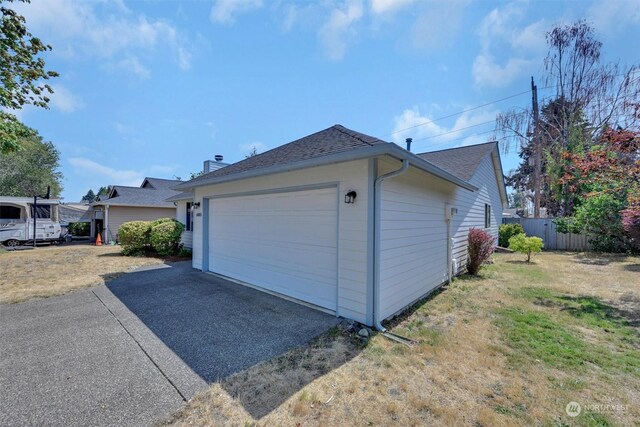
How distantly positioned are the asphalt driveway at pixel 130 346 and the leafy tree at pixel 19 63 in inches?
244

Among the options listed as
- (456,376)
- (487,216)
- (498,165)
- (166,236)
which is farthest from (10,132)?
(498,165)

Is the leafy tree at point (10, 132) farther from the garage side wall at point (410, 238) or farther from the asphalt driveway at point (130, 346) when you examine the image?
the garage side wall at point (410, 238)

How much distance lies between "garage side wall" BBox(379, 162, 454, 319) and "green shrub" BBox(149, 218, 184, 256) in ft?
33.6

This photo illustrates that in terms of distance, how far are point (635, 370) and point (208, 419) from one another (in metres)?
4.70

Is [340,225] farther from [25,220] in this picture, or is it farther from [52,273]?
[25,220]

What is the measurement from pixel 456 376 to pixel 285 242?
3628 mm

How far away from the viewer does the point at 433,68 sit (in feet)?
30.6

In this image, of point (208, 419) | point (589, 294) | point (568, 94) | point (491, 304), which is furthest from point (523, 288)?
point (568, 94)

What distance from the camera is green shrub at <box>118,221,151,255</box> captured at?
11.6m

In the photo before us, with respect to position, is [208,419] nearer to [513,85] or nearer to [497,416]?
[497,416]

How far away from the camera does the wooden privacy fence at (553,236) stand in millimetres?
13922

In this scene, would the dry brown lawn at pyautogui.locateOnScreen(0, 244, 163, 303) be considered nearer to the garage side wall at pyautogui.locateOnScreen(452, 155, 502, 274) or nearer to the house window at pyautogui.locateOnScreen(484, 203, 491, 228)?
the garage side wall at pyautogui.locateOnScreen(452, 155, 502, 274)

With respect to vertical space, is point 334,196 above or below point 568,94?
below

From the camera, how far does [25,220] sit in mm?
15242
